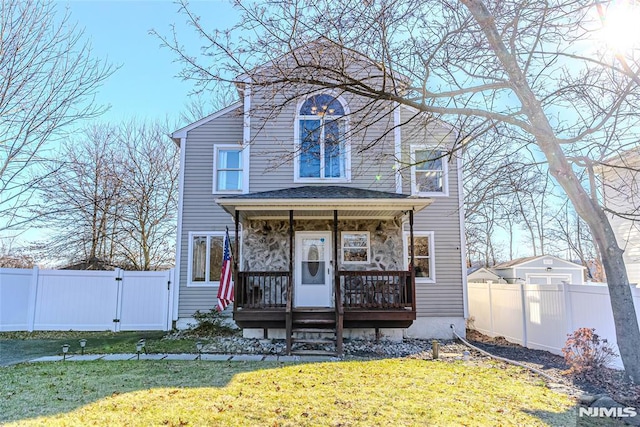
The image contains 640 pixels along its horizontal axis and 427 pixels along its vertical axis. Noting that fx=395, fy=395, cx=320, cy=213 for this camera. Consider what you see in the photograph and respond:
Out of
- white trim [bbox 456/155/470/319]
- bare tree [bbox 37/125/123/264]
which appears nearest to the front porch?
white trim [bbox 456/155/470/319]

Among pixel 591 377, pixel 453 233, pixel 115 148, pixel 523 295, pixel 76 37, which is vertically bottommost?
pixel 591 377

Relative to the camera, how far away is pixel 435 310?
10664mm

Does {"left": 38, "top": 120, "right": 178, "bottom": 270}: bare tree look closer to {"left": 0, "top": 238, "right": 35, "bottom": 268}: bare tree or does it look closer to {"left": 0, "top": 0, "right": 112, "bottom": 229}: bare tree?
{"left": 0, "top": 238, "right": 35, "bottom": 268}: bare tree

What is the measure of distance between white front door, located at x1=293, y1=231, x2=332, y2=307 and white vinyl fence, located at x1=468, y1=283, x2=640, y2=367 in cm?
459

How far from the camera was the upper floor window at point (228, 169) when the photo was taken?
1149cm

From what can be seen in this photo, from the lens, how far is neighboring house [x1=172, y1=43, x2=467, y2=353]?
899cm

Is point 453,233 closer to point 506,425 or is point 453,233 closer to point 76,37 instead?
point 506,425

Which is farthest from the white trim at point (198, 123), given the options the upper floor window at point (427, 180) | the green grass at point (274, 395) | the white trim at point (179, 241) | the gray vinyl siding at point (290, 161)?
the green grass at point (274, 395)

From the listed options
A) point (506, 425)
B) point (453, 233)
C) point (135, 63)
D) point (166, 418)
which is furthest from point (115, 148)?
point (506, 425)

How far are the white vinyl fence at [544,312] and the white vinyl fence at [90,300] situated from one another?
359 inches

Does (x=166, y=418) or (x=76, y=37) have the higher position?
(x=76, y=37)

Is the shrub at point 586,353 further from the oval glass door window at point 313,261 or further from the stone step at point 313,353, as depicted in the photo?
the oval glass door window at point 313,261

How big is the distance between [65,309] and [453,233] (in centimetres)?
1121

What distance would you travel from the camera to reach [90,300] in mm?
11438
